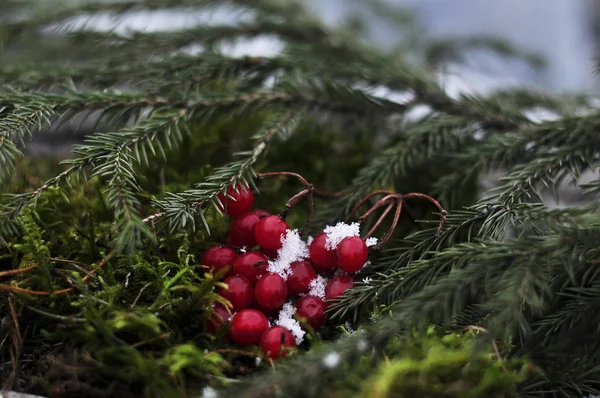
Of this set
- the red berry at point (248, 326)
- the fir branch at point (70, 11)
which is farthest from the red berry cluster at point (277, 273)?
the fir branch at point (70, 11)

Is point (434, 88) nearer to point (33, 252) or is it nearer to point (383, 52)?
point (383, 52)

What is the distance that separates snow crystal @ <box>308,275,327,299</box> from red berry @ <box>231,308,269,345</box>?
0.14m

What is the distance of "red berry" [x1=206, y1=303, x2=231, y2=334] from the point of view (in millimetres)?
1000

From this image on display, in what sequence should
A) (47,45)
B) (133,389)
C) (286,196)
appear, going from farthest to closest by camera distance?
(47,45) → (286,196) → (133,389)

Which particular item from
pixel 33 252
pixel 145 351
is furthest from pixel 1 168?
pixel 145 351

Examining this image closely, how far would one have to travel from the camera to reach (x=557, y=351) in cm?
95

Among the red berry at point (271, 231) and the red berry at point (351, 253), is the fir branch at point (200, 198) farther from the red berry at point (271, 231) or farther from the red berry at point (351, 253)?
the red berry at point (351, 253)

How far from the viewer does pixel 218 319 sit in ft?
3.32

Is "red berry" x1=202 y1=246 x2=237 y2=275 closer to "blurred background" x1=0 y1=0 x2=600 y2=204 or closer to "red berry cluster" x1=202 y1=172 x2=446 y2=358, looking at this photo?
"red berry cluster" x1=202 y1=172 x2=446 y2=358

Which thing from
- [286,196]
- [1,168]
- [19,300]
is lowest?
[286,196]

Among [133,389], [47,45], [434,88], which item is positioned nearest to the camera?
[133,389]

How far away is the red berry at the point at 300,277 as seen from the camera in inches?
43.2

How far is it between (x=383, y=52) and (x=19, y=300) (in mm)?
1375

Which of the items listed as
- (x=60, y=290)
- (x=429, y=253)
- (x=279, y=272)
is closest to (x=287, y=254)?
(x=279, y=272)
